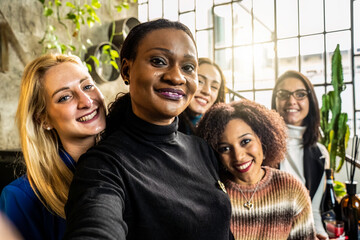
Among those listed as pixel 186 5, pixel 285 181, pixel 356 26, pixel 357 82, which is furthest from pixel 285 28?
pixel 285 181

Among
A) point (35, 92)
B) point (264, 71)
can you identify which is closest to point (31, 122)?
point (35, 92)

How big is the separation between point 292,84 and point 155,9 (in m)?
3.96

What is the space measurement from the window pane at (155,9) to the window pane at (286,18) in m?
1.74

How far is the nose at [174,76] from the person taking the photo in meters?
0.68

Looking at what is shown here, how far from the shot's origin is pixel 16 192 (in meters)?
0.90

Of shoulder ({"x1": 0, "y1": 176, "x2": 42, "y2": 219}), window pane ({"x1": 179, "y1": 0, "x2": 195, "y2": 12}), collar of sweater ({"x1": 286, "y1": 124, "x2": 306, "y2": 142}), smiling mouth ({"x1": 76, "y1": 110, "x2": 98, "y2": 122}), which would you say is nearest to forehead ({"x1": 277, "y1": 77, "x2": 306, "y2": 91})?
collar of sweater ({"x1": 286, "y1": 124, "x2": 306, "y2": 142})

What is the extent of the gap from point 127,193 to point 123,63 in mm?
313

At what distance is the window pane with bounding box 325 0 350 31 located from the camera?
431cm

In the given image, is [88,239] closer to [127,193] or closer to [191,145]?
[127,193]

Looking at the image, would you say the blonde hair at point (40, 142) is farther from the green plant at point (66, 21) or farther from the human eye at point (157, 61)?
the green plant at point (66, 21)

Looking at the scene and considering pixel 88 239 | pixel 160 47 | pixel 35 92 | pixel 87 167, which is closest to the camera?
pixel 88 239

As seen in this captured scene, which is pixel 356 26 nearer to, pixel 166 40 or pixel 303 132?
pixel 303 132

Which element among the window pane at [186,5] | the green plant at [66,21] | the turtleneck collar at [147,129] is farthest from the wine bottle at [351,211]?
the window pane at [186,5]

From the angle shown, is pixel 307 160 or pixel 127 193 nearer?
pixel 127 193
